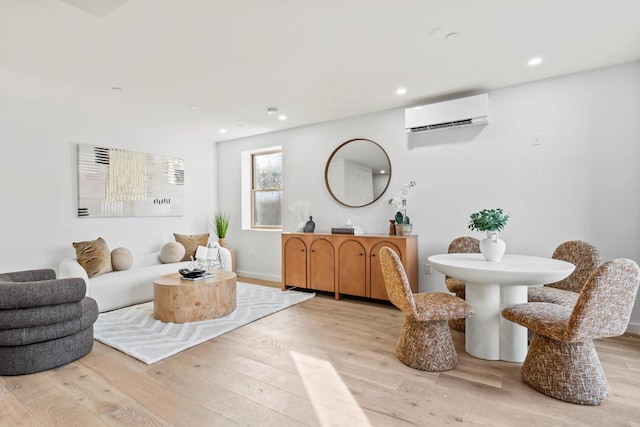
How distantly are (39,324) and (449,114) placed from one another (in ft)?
13.4

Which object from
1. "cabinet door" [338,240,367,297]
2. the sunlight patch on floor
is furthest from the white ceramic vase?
"cabinet door" [338,240,367,297]

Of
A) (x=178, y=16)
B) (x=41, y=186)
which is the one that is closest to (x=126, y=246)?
(x=41, y=186)

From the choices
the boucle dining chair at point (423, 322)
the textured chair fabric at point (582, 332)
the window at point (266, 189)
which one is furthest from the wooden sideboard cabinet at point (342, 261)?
the textured chair fabric at point (582, 332)

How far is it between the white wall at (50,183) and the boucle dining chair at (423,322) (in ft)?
13.1

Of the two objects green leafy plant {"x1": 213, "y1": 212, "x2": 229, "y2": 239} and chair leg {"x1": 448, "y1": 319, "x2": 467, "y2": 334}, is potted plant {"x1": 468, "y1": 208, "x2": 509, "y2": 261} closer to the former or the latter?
chair leg {"x1": 448, "y1": 319, "x2": 467, "y2": 334}

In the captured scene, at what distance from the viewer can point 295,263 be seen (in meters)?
4.65

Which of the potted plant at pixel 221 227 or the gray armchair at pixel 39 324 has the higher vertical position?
the potted plant at pixel 221 227

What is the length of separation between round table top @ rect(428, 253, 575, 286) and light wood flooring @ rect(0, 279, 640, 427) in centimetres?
66

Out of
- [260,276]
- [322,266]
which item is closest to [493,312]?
[322,266]

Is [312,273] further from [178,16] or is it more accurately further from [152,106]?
[178,16]

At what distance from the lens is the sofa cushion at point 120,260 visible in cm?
414

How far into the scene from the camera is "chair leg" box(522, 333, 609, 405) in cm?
190

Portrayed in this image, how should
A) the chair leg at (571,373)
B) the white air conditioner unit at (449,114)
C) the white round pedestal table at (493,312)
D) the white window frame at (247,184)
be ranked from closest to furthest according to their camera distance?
the chair leg at (571,373)
the white round pedestal table at (493,312)
the white air conditioner unit at (449,114)
the white window frame at (247,184)

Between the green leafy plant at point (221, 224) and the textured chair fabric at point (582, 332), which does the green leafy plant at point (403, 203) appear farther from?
the green leafy plant at point (221, 224)
